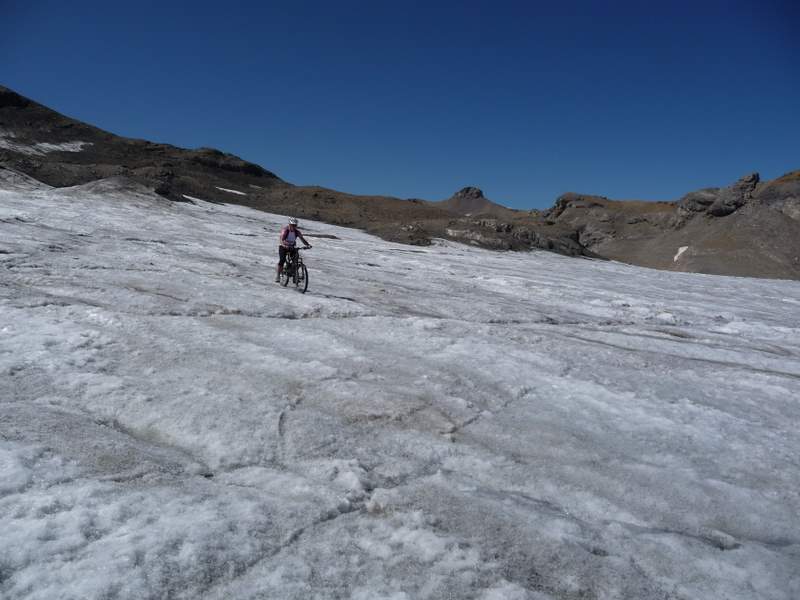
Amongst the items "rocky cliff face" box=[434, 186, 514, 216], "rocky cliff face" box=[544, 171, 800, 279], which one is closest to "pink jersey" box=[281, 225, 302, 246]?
"rocky cliff face" box=[544, 171, 800, 279]

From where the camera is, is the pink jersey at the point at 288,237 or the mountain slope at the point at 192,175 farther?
the mountain slope at the point at 192,175

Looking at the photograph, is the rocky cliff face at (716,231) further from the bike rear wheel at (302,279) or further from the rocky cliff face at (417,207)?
the bike rear wheel at (302,279)

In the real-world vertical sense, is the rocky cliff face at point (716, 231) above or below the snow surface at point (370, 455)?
above

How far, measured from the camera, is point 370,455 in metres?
5.09

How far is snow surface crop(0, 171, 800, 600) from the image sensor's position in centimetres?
356

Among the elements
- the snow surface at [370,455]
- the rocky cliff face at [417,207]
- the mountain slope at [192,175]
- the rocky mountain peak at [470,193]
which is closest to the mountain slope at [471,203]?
the rocky mountain peak at [470,193]

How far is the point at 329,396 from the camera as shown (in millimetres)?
6438

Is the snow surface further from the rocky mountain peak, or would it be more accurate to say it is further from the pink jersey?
the rocky mountain peak

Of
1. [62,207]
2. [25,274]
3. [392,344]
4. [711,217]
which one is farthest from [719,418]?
[711,217]

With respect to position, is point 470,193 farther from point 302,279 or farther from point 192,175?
point 302,279

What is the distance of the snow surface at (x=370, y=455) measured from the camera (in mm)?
3557

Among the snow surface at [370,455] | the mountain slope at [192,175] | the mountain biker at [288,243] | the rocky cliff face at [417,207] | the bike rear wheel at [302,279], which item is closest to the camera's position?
the snow surface at [370,455]

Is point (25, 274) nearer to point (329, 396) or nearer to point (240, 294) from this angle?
point (240, 294)

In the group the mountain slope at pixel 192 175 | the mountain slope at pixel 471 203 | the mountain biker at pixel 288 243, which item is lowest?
the mountain biker at pixel 288 243
